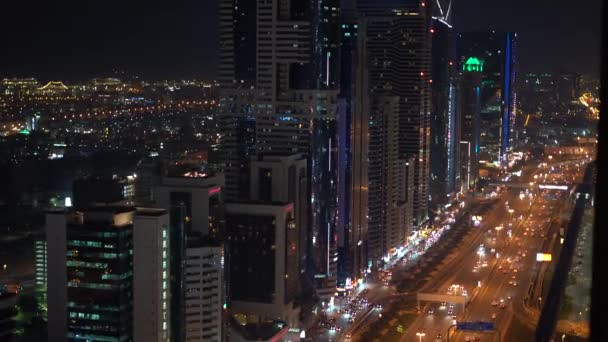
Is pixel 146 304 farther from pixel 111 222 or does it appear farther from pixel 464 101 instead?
pixel 464 101

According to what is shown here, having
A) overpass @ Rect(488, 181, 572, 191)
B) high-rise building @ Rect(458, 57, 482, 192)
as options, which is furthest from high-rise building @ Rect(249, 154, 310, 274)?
high-rise building @ Rect(458, 57, 482, 192)

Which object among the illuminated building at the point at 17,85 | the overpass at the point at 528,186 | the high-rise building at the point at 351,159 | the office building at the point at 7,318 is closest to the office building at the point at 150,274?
the office building at the point at 7,318

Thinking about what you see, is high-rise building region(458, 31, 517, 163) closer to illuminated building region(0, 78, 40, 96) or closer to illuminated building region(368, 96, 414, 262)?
illuminated building region(368, 96, 414, 262)

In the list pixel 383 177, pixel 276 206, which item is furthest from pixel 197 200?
pixel 383 177

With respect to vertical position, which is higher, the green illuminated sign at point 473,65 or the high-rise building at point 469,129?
the green illuminated sign at point 473,65

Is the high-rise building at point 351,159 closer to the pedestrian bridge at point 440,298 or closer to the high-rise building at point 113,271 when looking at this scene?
the pedestrian bridge at point 440,298

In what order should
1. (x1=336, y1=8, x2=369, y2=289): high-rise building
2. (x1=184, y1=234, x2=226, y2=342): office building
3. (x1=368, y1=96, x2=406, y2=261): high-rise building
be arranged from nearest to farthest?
(x1=184, y1=234, x2=226, y2=342): office building
(x1=336, y1=8, x2=369, y2=289): high-rise building
(x1=368, y1=96, x2=406, y2=261): high-rise building

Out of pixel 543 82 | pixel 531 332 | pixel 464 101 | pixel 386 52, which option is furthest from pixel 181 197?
pixel 464 101
